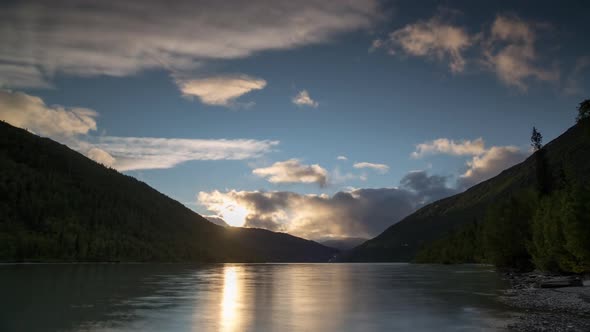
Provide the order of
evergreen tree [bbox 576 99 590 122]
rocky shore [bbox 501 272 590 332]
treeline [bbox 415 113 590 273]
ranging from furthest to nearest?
1. treeline [bbox 415 113 590 273]
2. evergreen tree [bbox 576 99 590 122]
3. rocky shore [bbox 501 272 590 332]

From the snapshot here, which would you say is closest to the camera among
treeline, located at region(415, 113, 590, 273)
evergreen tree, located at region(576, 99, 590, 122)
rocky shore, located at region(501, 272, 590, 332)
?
rocky shore, located at region(501, 272, 590, 332)

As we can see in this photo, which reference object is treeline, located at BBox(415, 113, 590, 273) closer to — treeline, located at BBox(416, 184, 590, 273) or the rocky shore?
treeline, located at BBox(416, 184, 590, 273)

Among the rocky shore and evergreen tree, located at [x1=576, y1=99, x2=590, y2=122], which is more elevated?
evergreen tree, located at [x1=576, y1=99, x2=590, y2=122]

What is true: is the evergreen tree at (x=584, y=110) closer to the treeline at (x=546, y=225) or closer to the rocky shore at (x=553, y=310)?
the treeline at (x=546, y=225)

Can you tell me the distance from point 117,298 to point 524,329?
39897 mm

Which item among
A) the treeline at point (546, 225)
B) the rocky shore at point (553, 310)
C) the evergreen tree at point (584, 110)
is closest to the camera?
the rocky shore at point (553, 310)

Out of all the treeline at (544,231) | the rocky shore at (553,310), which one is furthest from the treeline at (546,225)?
the rocky shore at (553,310)

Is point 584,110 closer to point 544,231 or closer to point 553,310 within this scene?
point 553,310

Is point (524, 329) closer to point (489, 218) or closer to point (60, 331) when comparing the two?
point (60, 331)

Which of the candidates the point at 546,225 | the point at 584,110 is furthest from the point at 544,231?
the point at 584,110

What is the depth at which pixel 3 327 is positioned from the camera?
30625 millimetres

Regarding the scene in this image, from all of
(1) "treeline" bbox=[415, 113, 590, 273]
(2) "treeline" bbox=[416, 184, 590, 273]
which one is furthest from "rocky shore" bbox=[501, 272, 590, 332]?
(1) "treeline" bbox=[415, 113, 590, 273]

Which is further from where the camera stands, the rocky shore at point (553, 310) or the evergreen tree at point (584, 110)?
the evergreen tree at point (584, 110)

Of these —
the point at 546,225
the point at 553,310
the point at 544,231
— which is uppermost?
the point at 546,225
